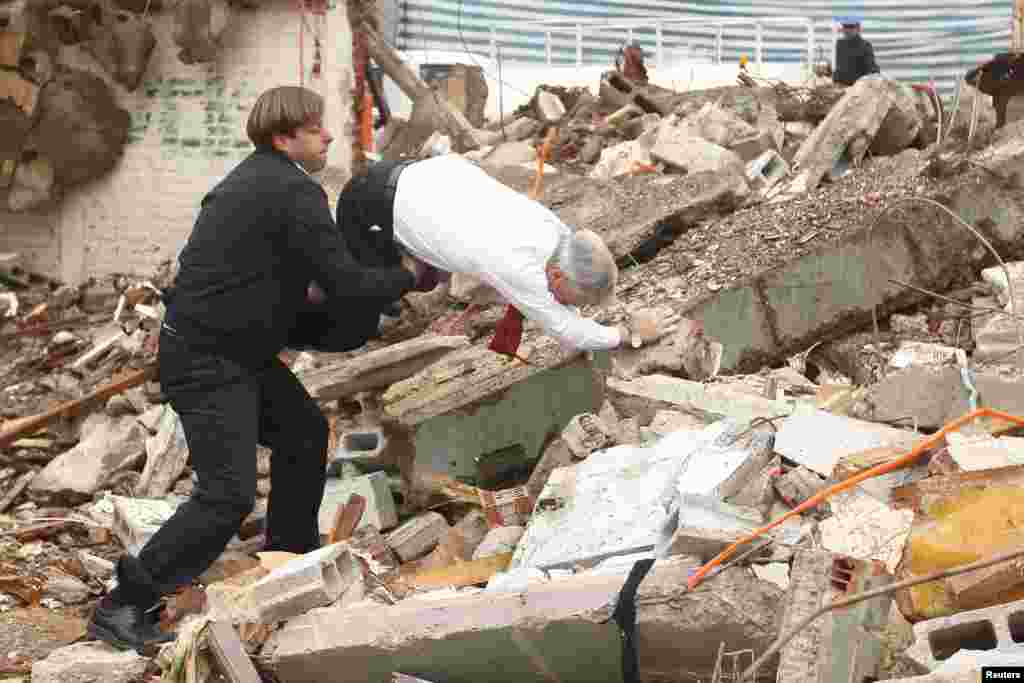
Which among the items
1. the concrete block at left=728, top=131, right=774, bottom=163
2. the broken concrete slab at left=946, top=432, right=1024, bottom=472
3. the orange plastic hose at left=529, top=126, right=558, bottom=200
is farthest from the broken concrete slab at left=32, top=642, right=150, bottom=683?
the concrete block at left=728, top=131, right=774, bottom=163

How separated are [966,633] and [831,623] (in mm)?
366

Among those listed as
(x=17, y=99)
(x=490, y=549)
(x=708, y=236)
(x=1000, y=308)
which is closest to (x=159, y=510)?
(x=490, y=549)

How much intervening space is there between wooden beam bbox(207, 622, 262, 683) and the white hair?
2.00 m

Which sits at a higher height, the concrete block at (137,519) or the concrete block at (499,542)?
the concrete block at (499,542)

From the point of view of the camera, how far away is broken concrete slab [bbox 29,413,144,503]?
765 cm

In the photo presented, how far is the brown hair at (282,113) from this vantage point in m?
5.17

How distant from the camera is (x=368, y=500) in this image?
6.51 metres

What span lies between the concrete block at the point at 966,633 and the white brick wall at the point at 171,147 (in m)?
8.10

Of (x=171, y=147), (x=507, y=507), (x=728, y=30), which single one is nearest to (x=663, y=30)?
(x=728, y=30)

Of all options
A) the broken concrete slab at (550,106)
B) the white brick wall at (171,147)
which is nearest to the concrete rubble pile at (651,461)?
the white brick wall at (171,147)

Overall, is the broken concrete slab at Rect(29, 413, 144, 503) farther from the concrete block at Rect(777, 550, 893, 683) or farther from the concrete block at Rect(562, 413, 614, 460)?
the concrete block at Rect(777, 550, 893, 683)

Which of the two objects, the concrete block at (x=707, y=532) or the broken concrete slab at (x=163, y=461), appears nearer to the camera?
the concrete block at (x=707, y=532)

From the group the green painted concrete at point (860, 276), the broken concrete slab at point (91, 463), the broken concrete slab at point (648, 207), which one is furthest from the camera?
the broken concrete slab at point (648, 207)

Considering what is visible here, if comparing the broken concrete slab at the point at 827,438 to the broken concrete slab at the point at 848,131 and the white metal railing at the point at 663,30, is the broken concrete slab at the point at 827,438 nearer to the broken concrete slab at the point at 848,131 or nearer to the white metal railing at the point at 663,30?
the broken concrete slab at the point at 848,131
